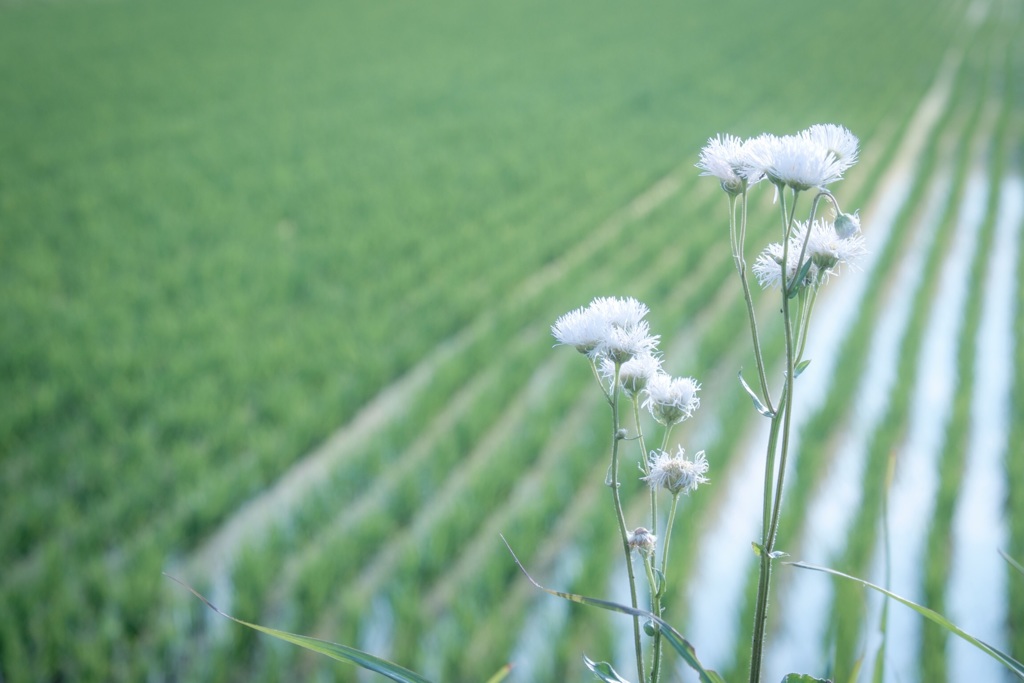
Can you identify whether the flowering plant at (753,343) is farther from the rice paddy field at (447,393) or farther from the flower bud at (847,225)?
the rice paddy field at (447,393)

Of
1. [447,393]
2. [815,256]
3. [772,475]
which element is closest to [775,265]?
A: [815,256]

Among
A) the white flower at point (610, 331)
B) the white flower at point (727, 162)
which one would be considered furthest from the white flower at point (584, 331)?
the white flower at point (727, 162)

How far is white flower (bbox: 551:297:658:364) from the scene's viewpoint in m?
0.54

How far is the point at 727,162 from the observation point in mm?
533

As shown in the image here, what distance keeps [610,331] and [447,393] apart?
2869 millimetres

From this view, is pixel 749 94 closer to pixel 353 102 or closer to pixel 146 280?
pixel 353 102

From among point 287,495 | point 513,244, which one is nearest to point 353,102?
point 513,244

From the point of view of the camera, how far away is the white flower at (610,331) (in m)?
0.54

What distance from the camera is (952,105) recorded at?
31.6 ft

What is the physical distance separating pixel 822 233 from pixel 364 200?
546cm

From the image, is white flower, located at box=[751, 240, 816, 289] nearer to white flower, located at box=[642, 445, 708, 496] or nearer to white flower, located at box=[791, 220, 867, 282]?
white flower, located at box=[791, 220, 867, 282]

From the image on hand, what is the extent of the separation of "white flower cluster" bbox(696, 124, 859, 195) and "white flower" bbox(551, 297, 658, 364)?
92 millimetres

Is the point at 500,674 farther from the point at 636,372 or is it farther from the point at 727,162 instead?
the point at 727,162

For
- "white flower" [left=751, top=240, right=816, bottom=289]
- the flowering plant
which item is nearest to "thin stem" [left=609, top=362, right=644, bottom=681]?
the flowering plant
